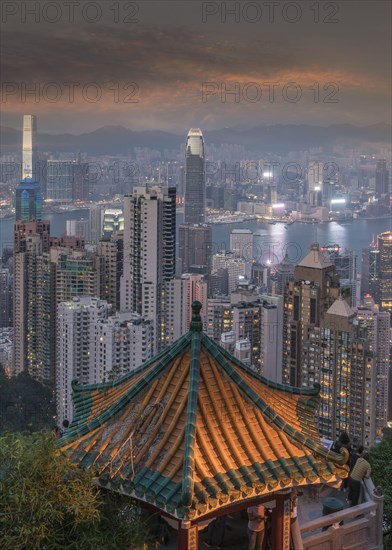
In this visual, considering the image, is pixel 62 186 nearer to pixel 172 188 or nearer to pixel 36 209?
pixel 36 209

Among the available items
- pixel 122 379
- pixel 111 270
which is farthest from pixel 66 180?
pixel 122 379

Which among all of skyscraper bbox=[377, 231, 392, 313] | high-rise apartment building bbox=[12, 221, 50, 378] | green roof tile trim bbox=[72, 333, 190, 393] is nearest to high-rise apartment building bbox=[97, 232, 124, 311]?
high-rise apartment building bbox=[12, 221, 50, 378]

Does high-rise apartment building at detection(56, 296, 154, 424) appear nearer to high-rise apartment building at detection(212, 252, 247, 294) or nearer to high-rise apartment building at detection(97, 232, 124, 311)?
high-rise apartment building at detection(97, 232, 124, 311)

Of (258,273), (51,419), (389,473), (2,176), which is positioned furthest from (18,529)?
(2,176)

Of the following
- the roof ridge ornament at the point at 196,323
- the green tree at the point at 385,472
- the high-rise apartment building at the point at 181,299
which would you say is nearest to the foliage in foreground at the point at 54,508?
the roof ridge ornament at the point at 196,323

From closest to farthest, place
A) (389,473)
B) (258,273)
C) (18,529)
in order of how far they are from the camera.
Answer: (18,529)
(389,473)
(258,273)

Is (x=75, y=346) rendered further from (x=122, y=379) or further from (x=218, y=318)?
(x=122, y=379)
